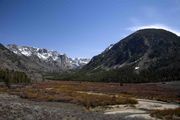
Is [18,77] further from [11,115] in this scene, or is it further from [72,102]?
[11,115]

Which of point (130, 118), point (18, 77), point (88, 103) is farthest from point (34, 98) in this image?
point (18, 77)

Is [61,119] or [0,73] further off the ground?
[0,73]

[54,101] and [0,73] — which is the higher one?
[0,73]

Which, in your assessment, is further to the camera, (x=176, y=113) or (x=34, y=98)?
(x=34, y=98)

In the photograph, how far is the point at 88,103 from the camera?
68812 mm

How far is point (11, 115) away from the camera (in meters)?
39.2

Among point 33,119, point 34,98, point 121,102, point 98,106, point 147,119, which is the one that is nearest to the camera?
point 33,119

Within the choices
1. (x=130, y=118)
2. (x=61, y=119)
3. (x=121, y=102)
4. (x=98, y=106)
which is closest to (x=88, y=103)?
(x=98, y=106)

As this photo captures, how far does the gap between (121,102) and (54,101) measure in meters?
17.3

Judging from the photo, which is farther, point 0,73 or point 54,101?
point 0,73

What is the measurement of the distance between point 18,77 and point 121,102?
113 m

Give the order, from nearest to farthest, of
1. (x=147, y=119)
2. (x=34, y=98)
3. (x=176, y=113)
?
(x=147, y=119), (x=176, y=113), (x=34, y=98)

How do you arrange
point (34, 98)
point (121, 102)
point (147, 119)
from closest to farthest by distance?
point (147, 119) → point (121, 102) → point (34, 98)

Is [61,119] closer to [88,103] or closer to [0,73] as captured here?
[88,103]
